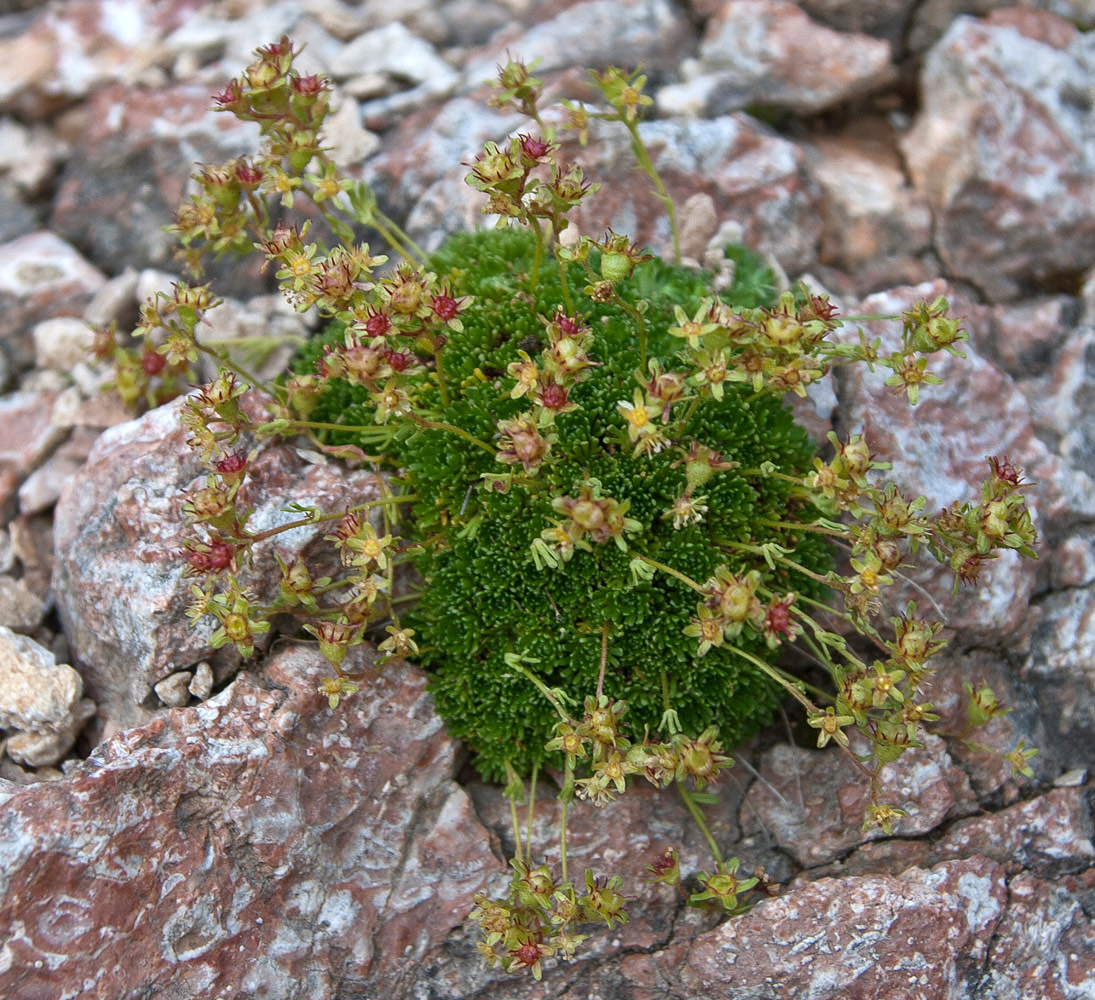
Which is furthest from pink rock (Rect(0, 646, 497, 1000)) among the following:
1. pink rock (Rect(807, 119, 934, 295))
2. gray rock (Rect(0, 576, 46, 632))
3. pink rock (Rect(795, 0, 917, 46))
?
pink rock (Rect(795, 0, 917, 46))

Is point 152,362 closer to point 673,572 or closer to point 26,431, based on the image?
point 26,431

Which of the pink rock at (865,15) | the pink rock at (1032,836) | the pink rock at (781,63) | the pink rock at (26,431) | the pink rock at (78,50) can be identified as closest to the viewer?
the pink rock at (1032,836)

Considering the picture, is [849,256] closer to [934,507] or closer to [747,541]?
[934,507]

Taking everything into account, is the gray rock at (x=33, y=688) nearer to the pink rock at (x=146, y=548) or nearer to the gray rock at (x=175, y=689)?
the pink rock at (x=146, y=548)

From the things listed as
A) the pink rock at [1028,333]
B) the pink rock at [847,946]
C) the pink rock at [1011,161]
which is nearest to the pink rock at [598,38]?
the pink rock at [1011,161]

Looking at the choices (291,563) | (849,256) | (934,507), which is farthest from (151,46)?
(934,507)

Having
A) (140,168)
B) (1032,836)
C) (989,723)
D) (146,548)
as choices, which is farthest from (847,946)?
(140,168)
